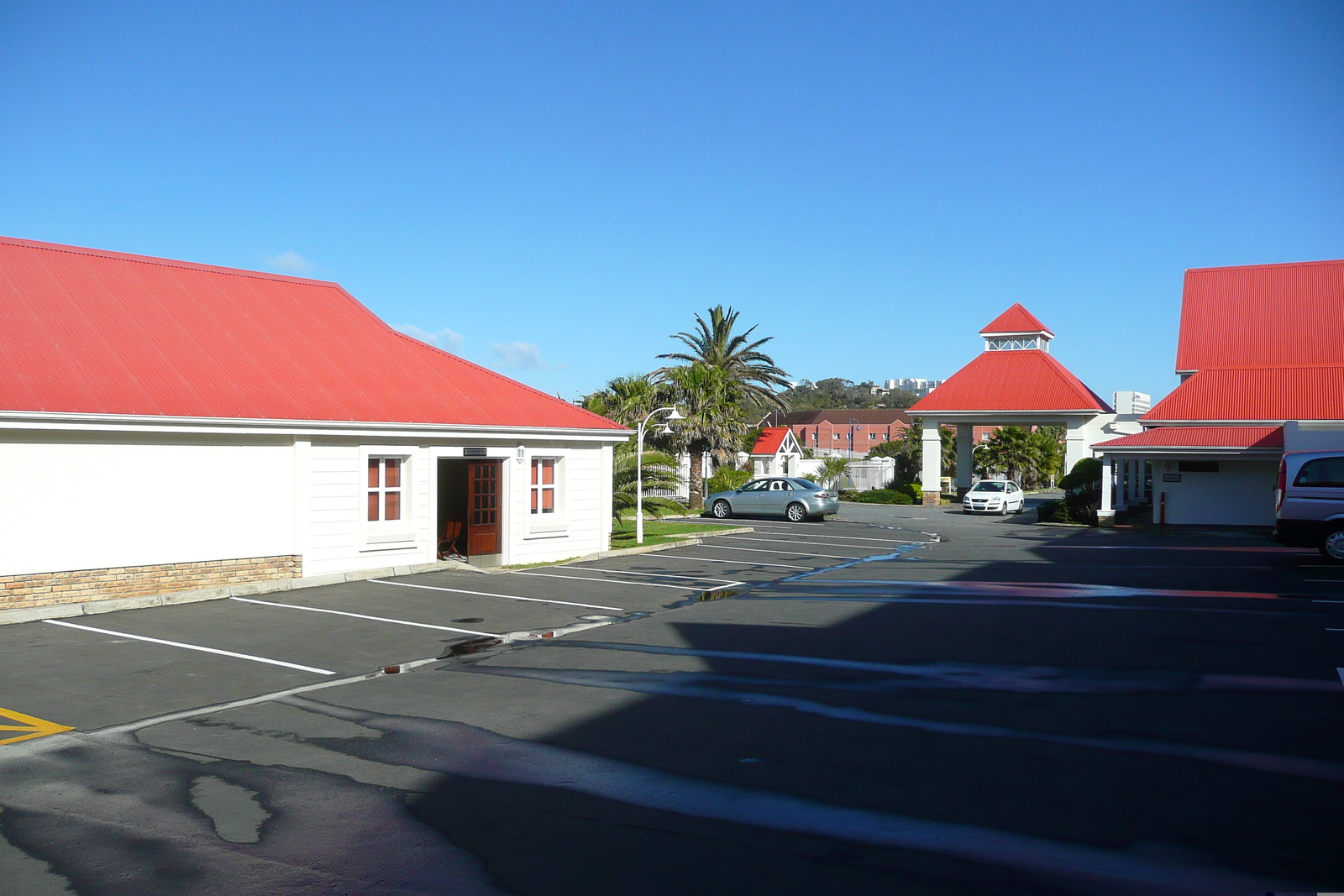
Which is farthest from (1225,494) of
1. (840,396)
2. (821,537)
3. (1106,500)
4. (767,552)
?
(840,396)

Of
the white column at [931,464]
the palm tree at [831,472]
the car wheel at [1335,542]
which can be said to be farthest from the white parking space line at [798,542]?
the palm tree at [831,472]

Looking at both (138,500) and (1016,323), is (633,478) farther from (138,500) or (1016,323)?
(1016,323)

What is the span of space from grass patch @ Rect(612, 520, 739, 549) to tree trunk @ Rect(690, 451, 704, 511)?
1010 cm

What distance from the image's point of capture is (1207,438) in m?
29.6

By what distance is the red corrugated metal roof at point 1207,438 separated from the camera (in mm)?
28594

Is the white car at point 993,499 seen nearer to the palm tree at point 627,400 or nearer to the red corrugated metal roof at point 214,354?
the palm tree at point 627,400

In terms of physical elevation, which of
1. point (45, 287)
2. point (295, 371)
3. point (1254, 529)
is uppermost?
point (45, 287)

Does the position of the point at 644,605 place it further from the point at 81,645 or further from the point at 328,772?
the point at 328,772

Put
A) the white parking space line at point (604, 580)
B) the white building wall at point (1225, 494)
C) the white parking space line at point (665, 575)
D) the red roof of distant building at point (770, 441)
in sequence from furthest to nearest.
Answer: the red roof of distant building at point (770, 441)
the white building wall at point (1225, 494)
the white parking space line at point (665, 575)
the white parking space line at point (604, 580)

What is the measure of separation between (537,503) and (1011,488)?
26.3 meters

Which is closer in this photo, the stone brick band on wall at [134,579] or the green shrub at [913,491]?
the stone brick band on wall at [134,579]

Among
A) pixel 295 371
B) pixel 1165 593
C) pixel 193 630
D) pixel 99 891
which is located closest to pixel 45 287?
pixel 295 371

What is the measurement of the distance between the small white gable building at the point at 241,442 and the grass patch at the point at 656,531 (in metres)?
3.38

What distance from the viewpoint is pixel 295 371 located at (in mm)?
17656
